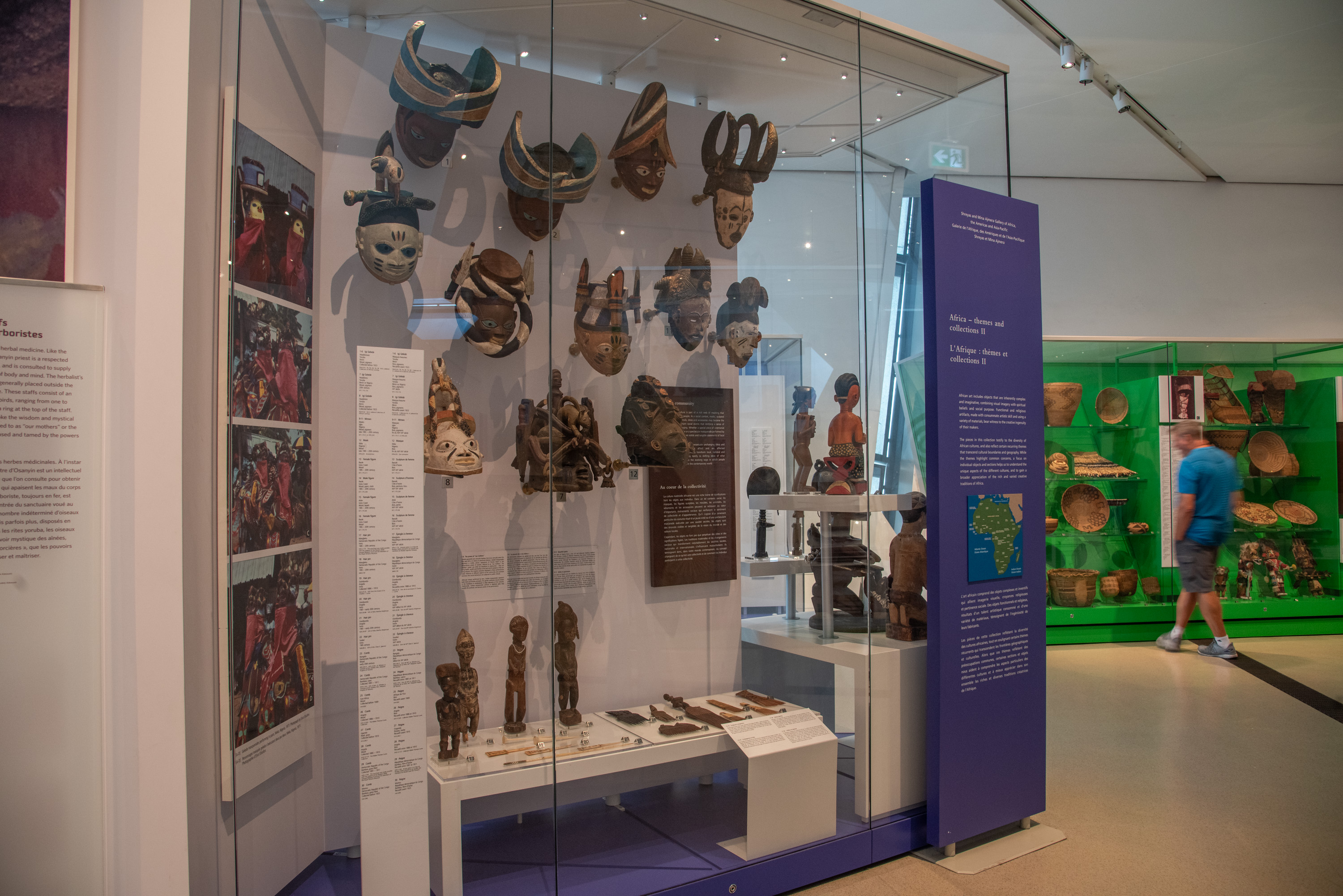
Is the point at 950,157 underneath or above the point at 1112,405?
above

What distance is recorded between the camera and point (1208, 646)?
6199 mm

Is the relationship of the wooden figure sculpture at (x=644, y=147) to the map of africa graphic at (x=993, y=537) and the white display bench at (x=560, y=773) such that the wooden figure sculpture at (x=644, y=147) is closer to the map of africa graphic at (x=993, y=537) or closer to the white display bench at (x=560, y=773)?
the map of africa graphic at (x=993, y=537)

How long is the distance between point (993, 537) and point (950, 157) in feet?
5.40

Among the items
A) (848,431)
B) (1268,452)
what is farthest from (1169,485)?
(848,431)

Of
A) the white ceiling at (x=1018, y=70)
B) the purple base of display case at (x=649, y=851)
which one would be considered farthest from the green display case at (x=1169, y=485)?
the purple base of display case at (x=649, y=851)

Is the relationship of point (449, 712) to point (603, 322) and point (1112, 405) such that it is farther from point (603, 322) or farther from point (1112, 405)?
point (1112, 405)

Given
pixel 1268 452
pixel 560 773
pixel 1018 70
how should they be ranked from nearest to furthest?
1. pixel 560 773
2. pixel 1018 70
3. pixel 1268 452

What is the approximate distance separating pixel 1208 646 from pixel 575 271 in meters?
5.95

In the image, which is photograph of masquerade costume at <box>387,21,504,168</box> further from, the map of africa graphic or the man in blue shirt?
the man in blue shirt

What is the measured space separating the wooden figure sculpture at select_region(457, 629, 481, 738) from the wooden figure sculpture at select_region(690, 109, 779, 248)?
1.81 m

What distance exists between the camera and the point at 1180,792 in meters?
3.71

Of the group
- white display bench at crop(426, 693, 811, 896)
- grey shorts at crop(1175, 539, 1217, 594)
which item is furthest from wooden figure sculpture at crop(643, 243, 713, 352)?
grey shorts at crop(1175, 539, 1217, 594)

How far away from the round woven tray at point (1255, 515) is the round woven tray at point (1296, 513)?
0.22ft

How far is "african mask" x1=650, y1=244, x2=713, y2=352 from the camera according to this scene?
10.2 ft
